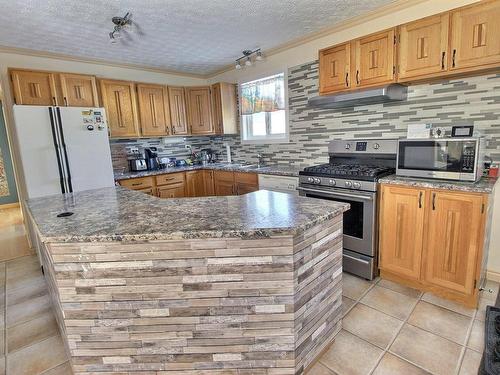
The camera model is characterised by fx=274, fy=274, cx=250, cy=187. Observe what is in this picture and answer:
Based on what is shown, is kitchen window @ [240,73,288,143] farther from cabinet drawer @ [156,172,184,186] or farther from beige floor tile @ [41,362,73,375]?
beige floor tile @ [41,362,73,375]

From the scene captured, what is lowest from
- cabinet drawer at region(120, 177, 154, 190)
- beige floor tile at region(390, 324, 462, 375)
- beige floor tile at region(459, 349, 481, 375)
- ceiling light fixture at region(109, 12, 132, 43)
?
beige floor tile at region(390, 324, 462, 375)

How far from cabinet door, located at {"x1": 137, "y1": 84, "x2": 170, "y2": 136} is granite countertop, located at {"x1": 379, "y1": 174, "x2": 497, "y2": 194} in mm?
3296

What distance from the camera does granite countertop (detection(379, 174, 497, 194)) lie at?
193 cm

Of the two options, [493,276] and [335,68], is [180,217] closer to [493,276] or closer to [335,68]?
[335,68]

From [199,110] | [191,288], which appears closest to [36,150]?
[199,110]

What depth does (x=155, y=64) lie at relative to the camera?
415cm

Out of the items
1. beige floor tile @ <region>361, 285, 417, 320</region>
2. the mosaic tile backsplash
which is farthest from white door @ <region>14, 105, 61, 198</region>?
beige floor tile @ <region>361, 285, 417, 320</region>

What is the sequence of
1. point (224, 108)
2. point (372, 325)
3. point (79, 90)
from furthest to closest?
point (224, 108), point (79, 90), point (372, 325)

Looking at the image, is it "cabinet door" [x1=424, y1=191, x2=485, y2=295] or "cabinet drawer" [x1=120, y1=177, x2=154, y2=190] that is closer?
"cabinet door" [x1=424, y1=191, x2=485, y2=295]

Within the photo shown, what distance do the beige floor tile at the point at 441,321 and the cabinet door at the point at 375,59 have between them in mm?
1948

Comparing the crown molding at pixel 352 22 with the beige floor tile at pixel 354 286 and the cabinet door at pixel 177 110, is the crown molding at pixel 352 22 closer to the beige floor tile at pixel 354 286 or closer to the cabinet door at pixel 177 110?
the cabinet door at pixel 177 110

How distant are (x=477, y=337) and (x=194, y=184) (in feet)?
12.2

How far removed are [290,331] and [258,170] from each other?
2438 mm

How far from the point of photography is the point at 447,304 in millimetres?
2154
